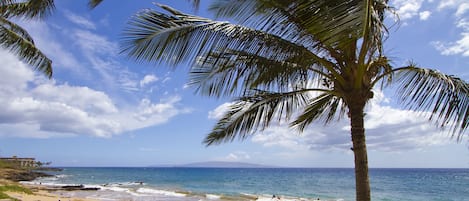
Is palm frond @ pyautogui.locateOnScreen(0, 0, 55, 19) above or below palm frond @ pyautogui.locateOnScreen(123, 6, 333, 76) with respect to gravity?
above

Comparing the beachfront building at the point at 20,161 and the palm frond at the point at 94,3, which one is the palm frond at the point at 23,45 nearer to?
the palm frond at the point at 94,3

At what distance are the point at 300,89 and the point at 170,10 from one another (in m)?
1.94

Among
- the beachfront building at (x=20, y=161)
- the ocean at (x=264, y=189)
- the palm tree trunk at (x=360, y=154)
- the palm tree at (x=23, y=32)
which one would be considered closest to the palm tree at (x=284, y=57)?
the palm tree trunk at (x=360, y=154)

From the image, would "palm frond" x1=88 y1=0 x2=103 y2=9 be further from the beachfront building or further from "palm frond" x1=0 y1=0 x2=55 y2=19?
the beachfront building

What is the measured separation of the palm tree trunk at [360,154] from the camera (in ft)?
13.2

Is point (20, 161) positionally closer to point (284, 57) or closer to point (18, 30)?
point (18, 30)

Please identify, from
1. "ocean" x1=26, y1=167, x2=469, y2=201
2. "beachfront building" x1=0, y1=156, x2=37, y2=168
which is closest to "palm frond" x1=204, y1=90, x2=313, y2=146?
"ocean" x1=26, y1=167, x2=469, y2=201

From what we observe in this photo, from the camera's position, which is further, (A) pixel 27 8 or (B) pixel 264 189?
(B) pixel 264 189

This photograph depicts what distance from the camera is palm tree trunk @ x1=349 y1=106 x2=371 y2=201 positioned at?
402 centimetres

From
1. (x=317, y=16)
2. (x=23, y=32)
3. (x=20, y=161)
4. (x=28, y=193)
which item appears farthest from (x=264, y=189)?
(x=20, y=161)

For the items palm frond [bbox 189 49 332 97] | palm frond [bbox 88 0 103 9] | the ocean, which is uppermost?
palm frond [bbox 88 0 103 9]

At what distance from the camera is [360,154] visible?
13.4 ft

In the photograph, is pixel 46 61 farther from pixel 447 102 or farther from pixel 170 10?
pixel 447 102

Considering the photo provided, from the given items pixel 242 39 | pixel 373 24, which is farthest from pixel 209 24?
pixel 373 24
